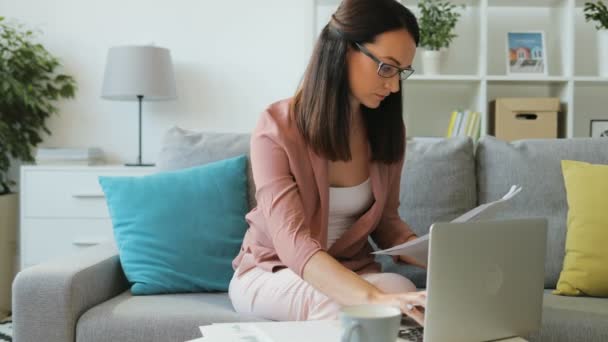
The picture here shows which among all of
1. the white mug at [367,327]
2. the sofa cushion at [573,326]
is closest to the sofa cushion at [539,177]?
the sofa cushion at [573,326]

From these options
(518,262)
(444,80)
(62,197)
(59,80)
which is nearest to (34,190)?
(62,197)

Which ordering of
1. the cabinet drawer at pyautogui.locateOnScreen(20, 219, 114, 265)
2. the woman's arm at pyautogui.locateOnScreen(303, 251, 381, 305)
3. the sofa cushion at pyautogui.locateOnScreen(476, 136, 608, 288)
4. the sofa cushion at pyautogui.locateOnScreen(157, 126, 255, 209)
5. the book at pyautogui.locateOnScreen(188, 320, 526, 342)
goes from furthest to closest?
1. the cabinet drawer at pyautogui.locateOnScreen(20, 219, 114, 265)
2. the sofa cushion at pyautogui.locateOnScreen(157, 126, 255, 209)
3. the sofa cushion at pyautogui.locateOnScreen(476, 136, 608, 288)
4. the woman's arm at pyautogui.locateOnScreen(303, 251, 381, 305)
5. the book at pyautogui.locateOnScreen(188, 320, 526, 342)

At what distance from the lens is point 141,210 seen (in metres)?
1.85

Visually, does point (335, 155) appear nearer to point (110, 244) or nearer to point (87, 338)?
point (87, 338)

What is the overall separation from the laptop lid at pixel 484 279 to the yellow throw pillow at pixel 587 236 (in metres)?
0.68

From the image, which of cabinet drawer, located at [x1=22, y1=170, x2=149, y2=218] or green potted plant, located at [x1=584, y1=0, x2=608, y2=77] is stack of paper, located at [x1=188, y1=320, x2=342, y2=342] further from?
green potted plant, located at [x1=584, y1=0, x2=608, y2=77]

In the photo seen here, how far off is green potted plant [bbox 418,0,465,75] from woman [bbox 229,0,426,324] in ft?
4.79

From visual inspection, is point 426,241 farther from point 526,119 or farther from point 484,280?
point 526,119

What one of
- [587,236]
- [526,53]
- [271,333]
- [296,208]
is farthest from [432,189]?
[526,53]

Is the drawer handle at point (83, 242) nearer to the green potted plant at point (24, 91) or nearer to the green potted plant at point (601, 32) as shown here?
the green potted plant at point (24, 91)

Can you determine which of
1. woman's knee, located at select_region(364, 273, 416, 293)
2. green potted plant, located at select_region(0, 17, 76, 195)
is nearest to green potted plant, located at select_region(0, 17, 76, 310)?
green potted plant, located at select_region(0, 17, 76, 195)

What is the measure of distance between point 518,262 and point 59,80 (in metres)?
2.78

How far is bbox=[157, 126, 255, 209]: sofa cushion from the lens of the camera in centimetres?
202

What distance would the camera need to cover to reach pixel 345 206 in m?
1.60
